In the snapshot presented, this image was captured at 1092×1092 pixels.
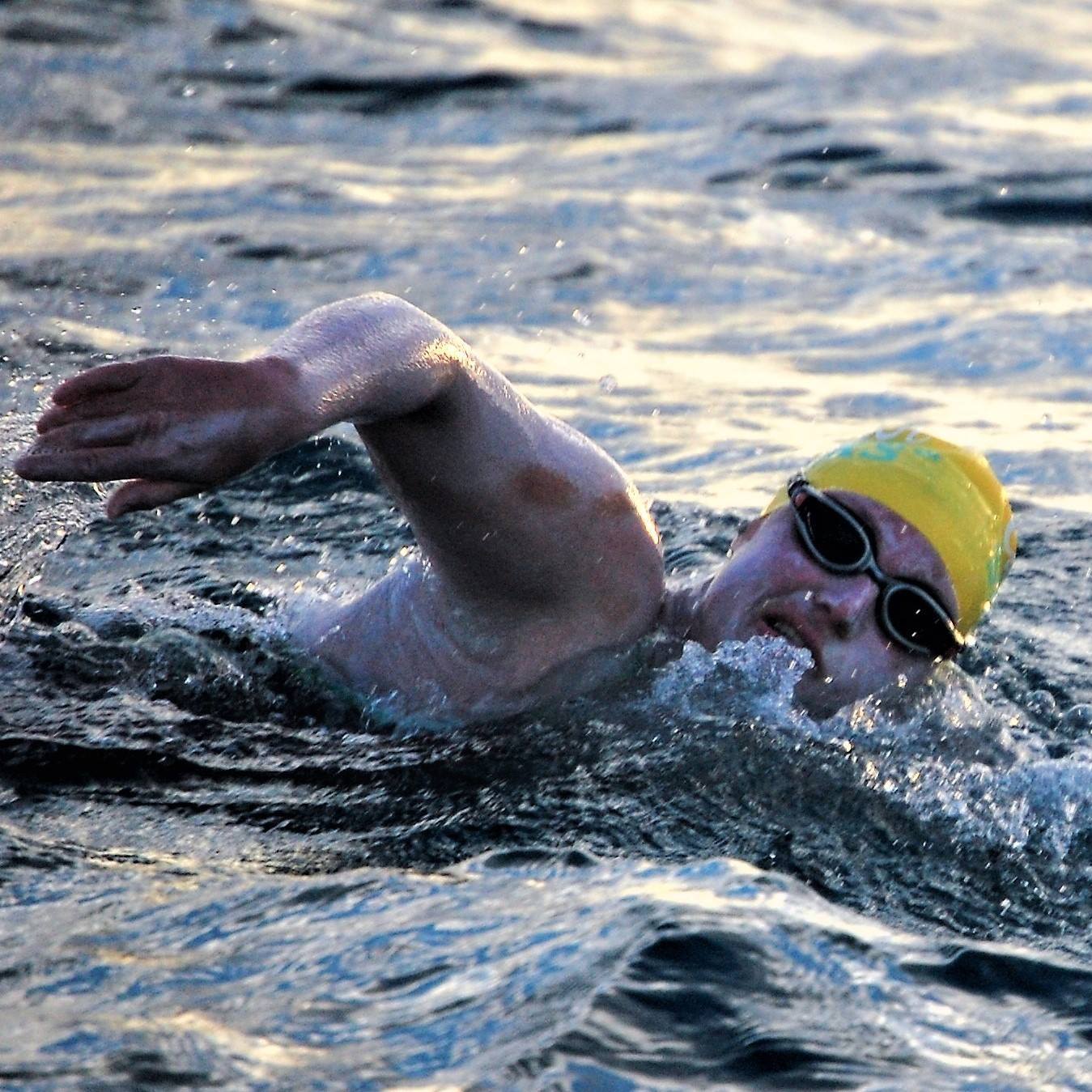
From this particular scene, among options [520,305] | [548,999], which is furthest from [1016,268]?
[548,999]

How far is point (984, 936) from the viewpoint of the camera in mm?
3686

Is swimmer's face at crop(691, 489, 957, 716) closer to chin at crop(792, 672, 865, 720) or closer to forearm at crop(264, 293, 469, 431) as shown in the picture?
chin at crop(792, 672, 865, 720)

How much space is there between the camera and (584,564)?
15.1ft

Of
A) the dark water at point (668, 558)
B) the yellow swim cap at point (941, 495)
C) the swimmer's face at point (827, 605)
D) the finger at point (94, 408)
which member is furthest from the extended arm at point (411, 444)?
the yellow swim cap at point (941, 495)

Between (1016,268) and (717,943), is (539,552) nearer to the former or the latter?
(717,943)

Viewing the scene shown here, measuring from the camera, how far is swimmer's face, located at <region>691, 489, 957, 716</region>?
15.6 ft

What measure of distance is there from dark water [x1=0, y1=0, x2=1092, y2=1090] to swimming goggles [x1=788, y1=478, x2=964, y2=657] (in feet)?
0.68

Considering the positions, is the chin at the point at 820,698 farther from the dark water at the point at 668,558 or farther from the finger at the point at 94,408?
the finger at the point at 94,408

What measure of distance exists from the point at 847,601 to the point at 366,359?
1747 millimetres

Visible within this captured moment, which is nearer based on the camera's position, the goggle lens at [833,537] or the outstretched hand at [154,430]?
the outstretched hand at [154,430]

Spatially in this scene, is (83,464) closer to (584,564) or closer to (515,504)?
(515,504)

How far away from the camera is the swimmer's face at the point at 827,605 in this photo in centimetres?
475

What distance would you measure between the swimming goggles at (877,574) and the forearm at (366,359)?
1355mm

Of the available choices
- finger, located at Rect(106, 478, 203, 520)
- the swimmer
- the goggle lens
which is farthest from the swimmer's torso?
finger, located at Rect(106, 478, 203, 520)
